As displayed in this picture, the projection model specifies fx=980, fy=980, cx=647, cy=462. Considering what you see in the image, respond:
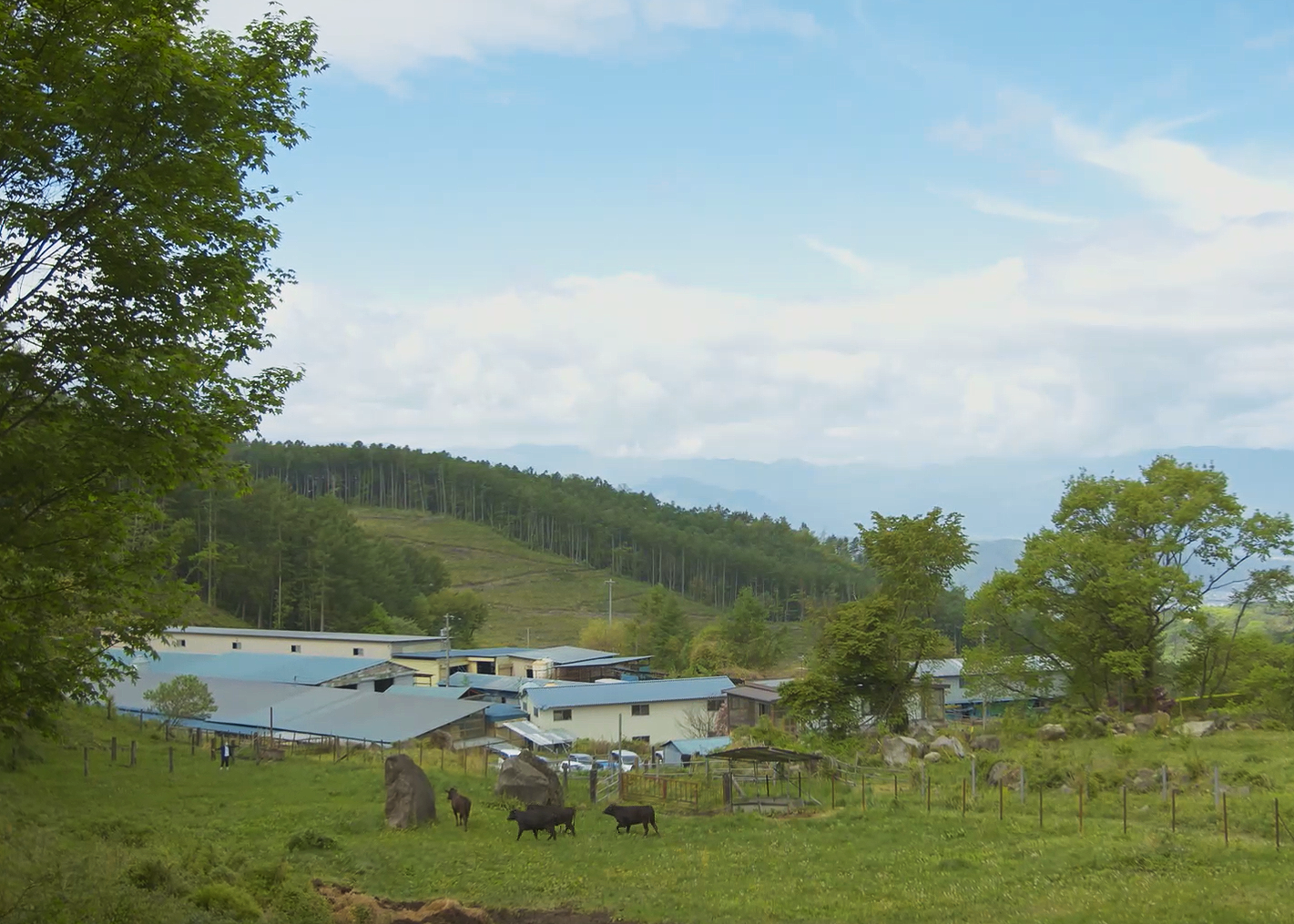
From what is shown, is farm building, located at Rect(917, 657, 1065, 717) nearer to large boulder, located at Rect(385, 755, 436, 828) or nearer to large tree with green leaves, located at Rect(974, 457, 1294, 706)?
large tree with green leaves, located at Rect(974, 457, 1294, 706)

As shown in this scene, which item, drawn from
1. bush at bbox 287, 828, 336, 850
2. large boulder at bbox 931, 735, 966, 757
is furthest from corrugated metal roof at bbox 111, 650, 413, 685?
bush at bbox 287, 828, 336, 850

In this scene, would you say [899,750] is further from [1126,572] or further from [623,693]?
[623,693]

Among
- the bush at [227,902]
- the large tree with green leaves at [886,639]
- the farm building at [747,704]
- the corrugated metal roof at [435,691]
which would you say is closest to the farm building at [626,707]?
the farm building at [747,704]

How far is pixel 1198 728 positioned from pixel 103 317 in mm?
38686

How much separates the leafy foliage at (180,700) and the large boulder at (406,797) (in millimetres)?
22059

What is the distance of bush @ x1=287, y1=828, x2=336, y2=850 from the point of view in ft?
72.3

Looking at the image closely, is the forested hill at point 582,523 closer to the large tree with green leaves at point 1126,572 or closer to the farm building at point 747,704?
the farm building at point 747,704

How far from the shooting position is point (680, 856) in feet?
71.8

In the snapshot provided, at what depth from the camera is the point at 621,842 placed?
2391 centimetres


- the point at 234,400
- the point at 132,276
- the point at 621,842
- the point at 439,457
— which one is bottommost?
the point at 621,842

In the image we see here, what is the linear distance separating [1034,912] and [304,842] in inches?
609

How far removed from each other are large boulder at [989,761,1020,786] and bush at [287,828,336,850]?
61.9ft

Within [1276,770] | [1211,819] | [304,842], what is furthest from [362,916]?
[1276,770]

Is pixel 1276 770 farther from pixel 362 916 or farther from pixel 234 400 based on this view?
pixel 234 400
